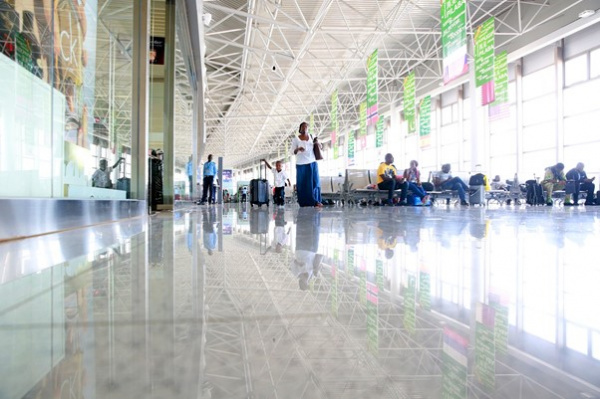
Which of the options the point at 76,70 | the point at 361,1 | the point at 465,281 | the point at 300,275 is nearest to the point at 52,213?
the point at 76,70

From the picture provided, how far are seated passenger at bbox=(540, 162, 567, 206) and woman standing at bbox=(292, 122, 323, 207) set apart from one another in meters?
8.88

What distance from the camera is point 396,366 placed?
18.7 inches

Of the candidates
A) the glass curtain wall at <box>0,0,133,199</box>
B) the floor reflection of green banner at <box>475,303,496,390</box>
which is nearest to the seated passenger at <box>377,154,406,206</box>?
the glass curtain wall at <box>0,0,133,199</box>

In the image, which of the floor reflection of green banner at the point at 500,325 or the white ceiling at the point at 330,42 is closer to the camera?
the floor reflection of green banner at the point at 500,325

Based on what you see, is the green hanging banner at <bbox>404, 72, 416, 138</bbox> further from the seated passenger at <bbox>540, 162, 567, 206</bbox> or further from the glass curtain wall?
the glass curtain wall

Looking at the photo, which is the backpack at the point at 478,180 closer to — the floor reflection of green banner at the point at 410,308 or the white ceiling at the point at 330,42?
the white ceiling at the point at 330,42

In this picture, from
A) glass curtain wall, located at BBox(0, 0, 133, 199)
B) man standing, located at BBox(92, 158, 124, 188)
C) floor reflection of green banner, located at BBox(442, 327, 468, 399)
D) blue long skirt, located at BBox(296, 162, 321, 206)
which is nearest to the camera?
floor reflection of green banner, located at BBox(442, 327, 468, 399)

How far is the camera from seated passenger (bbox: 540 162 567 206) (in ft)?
42.6

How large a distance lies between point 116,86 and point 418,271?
14.7 ft

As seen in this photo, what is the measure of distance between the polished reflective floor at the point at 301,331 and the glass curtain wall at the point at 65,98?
5.40 feet

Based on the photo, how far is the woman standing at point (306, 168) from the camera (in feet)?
25.3

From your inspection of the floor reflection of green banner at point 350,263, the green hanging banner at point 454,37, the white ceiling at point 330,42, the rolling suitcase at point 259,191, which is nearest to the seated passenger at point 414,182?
the green hanging banner at point 454,37

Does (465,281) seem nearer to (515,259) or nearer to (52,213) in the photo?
(515,259)

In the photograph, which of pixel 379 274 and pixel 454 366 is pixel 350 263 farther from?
pixel 454 366
